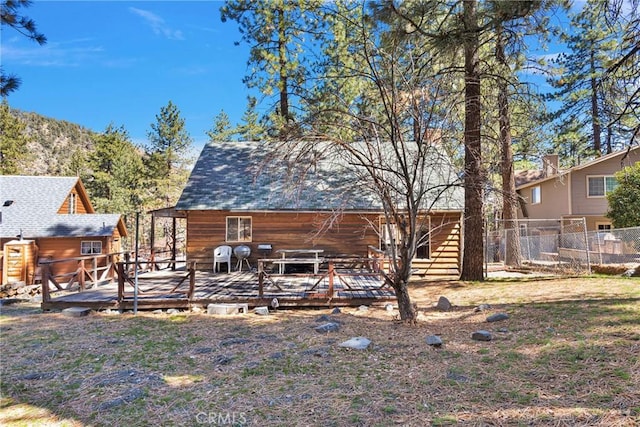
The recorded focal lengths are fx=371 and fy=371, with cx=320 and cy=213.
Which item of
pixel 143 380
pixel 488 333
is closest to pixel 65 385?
pixel 143 380

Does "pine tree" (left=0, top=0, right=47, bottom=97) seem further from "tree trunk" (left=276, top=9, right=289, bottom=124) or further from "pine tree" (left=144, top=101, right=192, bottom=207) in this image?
"pine tree" (left=144, top=101, right=192, bottom=207)

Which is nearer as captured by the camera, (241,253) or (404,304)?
(404,304)

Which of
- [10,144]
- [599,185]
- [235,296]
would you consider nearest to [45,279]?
[235,296]

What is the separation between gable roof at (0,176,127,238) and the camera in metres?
18.7

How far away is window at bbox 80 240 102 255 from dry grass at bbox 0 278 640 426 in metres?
13.5

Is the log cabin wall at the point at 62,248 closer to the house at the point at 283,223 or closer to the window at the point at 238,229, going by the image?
the house at the point at 283,223

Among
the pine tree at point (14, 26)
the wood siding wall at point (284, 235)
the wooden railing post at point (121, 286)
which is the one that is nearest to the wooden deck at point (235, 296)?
the wooden railing post at point (121, 286)

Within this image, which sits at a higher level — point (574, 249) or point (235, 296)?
point (574, 249)

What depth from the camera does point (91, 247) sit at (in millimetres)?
19391

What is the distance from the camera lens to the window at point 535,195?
25047mm

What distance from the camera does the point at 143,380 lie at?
4176mm

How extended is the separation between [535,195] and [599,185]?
14.0 ft

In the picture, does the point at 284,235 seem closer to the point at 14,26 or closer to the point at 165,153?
the point at 14,26

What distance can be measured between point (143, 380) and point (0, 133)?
36637 mm
